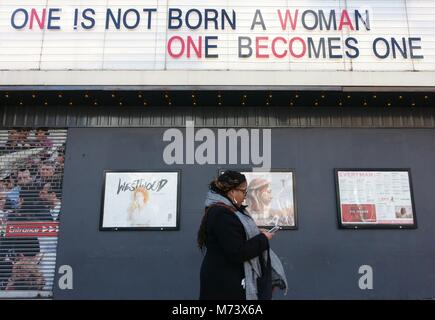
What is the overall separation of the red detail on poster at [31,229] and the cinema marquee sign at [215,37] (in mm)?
2519

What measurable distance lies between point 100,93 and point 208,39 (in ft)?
6.88

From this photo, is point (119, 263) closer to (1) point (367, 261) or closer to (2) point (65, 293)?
(2) point (65, 293)

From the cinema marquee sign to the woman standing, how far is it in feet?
12.4

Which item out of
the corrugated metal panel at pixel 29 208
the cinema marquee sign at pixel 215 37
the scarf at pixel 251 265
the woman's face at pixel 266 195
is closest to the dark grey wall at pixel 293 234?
the corrugated metal panel at pixel 29 208

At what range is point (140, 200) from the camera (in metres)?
6.58

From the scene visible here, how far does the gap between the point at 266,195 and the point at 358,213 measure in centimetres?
166

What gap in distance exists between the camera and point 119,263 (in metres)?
6.42

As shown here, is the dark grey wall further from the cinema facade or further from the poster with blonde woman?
the poster with blonde woman

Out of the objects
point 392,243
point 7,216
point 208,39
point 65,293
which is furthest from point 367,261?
point 7,216

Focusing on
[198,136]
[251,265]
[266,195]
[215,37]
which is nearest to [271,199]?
[266,195]

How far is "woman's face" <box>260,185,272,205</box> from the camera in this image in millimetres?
6574
